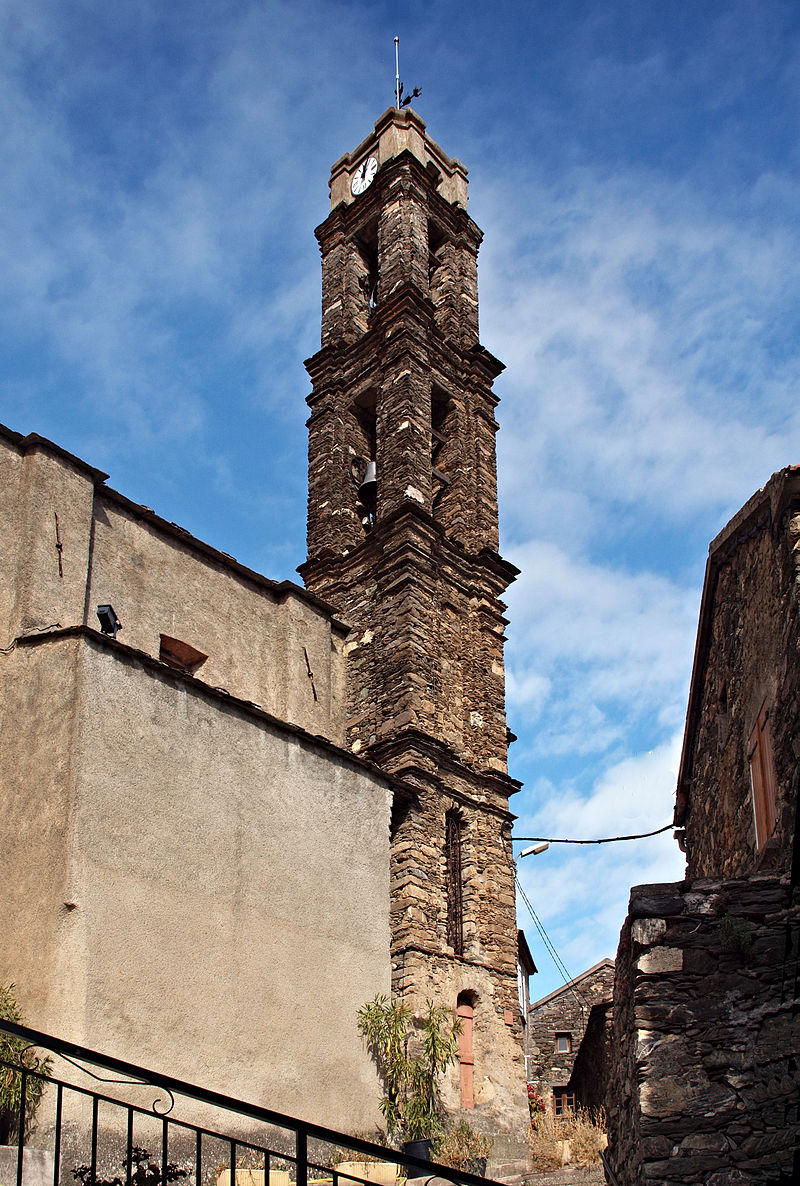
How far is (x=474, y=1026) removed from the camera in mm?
15773

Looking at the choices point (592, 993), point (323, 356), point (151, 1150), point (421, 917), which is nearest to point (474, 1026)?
point (421, 917)

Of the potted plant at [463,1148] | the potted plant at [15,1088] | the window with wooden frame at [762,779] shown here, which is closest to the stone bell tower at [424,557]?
the potted plant at [463,1148]

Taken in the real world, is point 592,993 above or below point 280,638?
below

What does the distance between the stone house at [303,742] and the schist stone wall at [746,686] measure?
14.9 ft

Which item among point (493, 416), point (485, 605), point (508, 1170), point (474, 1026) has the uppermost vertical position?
point (493, 416)

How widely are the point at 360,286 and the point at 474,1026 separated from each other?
1531 centimetres

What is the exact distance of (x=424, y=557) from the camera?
18719 millimetres

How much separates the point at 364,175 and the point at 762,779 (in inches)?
822

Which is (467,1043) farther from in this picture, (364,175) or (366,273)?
(364,175)

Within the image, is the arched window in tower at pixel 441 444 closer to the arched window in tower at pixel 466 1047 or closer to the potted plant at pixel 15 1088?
the arched window in tower at pixel 466 1047

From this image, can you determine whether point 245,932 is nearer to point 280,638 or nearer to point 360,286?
point 280,638

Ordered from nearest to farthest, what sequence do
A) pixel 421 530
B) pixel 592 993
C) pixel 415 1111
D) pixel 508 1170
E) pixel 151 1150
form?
pixel 151 1150
pixel 415 1111
pixel 508 1170
pixel 421 530
pixel 592 993

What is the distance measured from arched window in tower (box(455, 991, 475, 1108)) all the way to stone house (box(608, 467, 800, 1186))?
24.3 feet

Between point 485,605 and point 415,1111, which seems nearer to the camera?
point 415,1111
